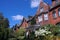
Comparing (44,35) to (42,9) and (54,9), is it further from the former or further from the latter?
(42,9)

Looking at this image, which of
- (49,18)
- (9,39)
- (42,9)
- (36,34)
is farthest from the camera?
(42,9)

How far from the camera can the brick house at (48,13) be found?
5237 centimetres

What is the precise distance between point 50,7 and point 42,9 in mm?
4098

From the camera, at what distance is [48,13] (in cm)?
5591

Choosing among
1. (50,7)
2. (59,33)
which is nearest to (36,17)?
(50,7)

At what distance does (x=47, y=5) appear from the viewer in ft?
187

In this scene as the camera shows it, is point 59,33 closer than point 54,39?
No

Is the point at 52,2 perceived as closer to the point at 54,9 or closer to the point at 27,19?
the point at 54,9

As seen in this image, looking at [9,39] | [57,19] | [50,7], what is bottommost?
[9,39]

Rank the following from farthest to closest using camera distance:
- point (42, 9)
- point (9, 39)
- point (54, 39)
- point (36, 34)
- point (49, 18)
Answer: point (42, 9), point (49, 18), point (9, 39), point (36, 34), point (54, 39)

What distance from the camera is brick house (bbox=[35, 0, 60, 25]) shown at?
172 ft

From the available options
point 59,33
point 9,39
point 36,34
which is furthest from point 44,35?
point 9,39

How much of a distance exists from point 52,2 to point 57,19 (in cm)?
638

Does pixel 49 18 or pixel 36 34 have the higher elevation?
pixel 49 18
